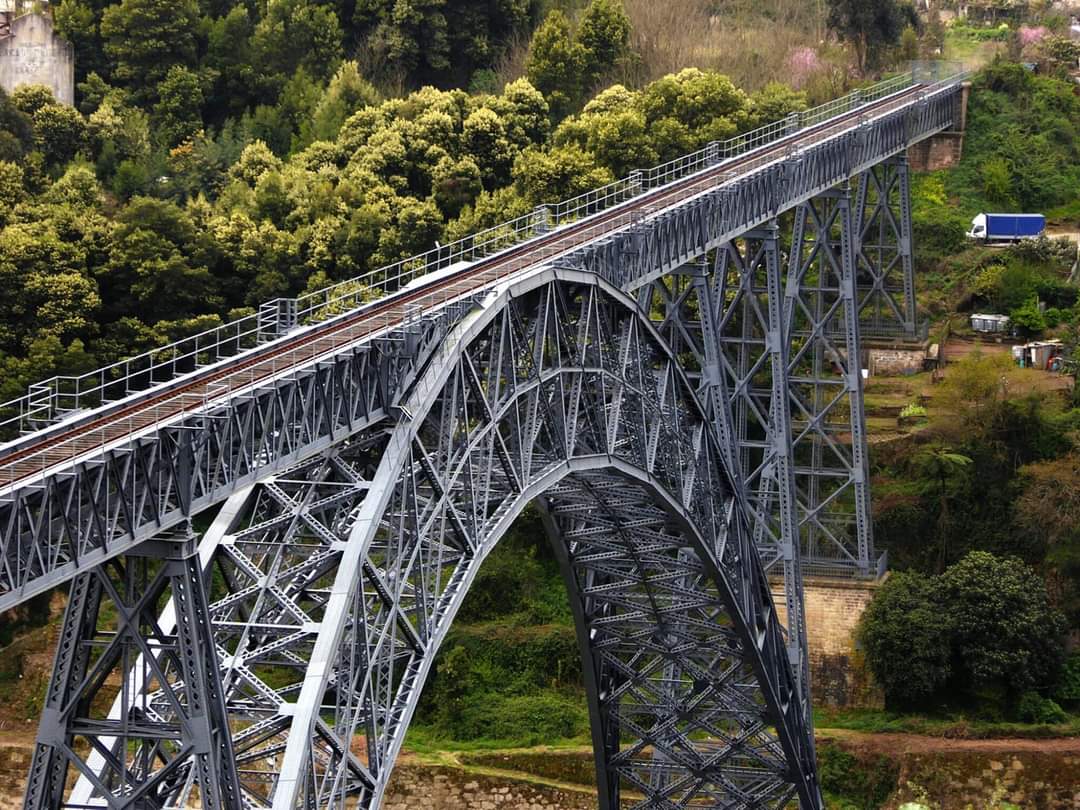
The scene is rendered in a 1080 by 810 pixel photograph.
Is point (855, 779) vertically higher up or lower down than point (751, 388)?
lower down

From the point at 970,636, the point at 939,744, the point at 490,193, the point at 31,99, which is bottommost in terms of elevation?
the point at 939,744

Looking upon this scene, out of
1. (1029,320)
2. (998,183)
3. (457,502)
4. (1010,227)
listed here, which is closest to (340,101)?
(1010,227)

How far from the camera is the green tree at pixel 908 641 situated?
67.9 metres

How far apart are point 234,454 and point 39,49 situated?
61134 millimetres

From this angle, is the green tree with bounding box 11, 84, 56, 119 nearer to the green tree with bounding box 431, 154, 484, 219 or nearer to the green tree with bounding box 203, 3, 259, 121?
the green tree with bounding box 203, 3, 259, 121

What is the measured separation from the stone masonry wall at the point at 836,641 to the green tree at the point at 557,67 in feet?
92.6

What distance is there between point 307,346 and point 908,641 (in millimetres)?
33644

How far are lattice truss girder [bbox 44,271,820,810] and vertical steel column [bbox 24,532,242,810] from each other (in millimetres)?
786

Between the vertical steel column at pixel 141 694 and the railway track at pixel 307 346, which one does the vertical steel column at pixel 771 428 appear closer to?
the railway track at pixel 307 346

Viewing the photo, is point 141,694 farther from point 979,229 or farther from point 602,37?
point 602,37

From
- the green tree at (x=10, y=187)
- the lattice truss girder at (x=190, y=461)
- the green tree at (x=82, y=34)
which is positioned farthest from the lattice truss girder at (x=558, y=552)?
the green tree at (x=82, y=34)

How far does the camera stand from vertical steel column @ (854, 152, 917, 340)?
8194 cm

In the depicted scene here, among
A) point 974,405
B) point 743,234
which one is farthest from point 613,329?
point 974,405

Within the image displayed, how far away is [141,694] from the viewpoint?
109 ft
